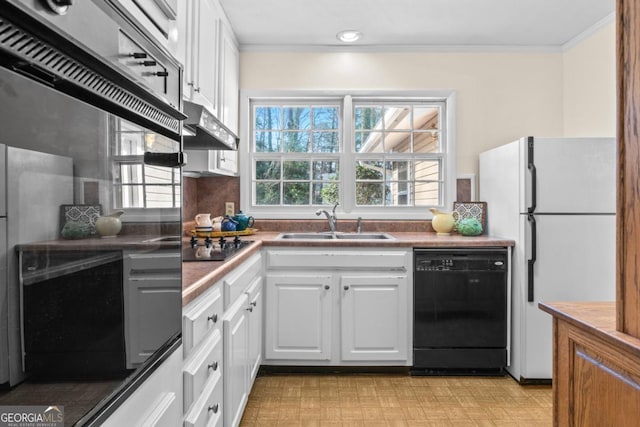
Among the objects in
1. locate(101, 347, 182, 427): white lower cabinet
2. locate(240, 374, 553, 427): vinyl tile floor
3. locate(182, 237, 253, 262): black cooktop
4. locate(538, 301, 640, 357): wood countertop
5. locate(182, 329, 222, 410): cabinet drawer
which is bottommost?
locate(240, 374, 553, 427): vinyl tile floor

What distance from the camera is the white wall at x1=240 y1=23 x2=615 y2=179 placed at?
340 centimetres

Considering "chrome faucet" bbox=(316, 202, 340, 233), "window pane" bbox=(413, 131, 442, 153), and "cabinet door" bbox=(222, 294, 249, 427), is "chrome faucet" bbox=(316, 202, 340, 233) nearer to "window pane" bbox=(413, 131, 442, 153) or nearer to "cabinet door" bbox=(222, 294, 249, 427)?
"window pane" bbox=(413, 131, 442, 153)

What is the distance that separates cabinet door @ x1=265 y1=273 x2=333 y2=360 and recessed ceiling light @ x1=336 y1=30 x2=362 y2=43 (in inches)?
72.5

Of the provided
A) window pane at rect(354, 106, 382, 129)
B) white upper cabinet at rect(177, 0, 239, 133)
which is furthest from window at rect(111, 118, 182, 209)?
window pane at rect(354, 106, 382, 129)

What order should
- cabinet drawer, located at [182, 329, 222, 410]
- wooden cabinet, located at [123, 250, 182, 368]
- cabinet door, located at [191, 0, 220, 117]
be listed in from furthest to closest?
1. cabinet door, located at [191, 0, 220, 117]
2. cabinet drawer, located at [182, 329, 222, 410]
3. wooden cabinet, located at [123, 250, 182, 368]

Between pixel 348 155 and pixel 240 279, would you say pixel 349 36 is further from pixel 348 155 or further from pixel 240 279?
pixel 240 279

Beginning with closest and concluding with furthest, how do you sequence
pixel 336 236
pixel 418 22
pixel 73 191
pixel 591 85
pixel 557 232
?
1. pixel 73 191
2. pixel 557 232
3. pixel 418 22
4. pixel 591 85
5. pixel 336 236

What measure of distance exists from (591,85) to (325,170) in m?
2.13

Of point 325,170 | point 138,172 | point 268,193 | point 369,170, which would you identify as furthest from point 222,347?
point 369,170

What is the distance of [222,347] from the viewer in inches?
64.6

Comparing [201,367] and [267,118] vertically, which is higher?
[267,118]

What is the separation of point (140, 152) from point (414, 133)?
3032 millimetres

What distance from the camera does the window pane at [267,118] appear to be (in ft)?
11.5

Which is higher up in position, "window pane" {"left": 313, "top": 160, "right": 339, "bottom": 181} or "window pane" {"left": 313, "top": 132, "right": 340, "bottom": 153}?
"window pane" {"left": 313, "top": 132, "right": 340, "bottom": 153}
